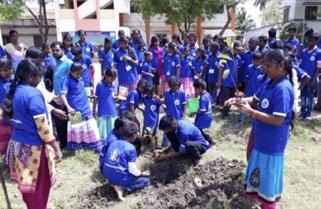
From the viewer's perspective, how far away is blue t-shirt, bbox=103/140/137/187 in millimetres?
4406

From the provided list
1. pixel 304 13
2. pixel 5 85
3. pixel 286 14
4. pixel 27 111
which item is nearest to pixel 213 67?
pixel 5 85

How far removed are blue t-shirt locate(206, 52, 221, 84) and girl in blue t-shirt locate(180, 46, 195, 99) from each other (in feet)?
2.06

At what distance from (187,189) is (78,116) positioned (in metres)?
2.05

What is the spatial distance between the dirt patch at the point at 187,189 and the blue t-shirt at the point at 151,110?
0.91 m

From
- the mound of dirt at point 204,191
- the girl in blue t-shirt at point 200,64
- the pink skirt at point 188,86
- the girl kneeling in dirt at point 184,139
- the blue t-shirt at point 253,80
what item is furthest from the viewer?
the pink skirt at point 188,86

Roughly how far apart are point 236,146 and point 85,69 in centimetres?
364

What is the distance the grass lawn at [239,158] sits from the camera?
4402 millimetres

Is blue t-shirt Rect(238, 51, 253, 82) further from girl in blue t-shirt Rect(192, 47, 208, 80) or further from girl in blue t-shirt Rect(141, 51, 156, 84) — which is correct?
girl in blue t-shirt Rect(141, 51, 156, 84)

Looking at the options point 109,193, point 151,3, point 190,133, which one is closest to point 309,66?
point 190,133

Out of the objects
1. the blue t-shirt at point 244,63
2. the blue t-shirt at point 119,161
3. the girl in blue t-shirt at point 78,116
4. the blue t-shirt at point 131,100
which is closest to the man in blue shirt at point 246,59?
the blue t-shirt at point 244,63

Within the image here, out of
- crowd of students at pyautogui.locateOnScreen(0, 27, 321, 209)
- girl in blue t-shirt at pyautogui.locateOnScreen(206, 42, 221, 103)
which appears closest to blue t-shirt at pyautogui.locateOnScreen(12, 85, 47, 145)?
crowd of students at pyautogui.locateOnScreen(0, 27, 321, 209)

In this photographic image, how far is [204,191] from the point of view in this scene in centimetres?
452

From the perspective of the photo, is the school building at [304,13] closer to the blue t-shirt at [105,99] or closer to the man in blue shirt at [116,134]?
the blue t-shirt at [105,99]

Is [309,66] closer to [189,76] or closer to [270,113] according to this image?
[189,76]
